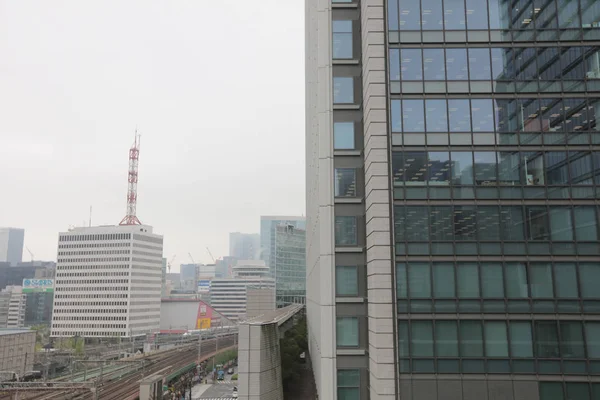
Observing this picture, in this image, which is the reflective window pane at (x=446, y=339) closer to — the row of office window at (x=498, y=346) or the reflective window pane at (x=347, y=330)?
the row of office window at (x=498, y=346)

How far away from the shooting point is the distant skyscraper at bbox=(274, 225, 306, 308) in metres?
138

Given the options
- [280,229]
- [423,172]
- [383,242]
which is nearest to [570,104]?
[423,172]

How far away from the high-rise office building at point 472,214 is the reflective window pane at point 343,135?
5.70 ft

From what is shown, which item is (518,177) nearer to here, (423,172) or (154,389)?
(423,172)

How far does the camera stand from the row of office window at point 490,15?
80.5 ft

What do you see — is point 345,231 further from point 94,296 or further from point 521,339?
point 94,296

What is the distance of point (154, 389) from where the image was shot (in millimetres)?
59406

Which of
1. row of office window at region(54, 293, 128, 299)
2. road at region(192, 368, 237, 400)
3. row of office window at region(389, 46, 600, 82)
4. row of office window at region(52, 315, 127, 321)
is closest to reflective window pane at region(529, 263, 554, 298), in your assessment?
row of office window at region(389, 46, 600, 82)

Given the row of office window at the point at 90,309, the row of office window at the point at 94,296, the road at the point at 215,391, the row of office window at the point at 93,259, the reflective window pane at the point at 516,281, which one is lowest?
the road at the point at 215,391

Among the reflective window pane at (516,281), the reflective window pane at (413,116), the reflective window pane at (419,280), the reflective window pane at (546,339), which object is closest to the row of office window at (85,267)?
the reflective window pane at (413,116)

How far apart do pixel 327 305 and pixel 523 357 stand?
9847 mm

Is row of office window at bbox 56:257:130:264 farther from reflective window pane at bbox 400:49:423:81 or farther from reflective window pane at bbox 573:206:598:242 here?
reflective window pane at bbox 573:206:598:242

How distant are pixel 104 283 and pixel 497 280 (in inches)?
7233

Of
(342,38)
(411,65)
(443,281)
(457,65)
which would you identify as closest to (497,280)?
(443,281)
